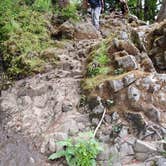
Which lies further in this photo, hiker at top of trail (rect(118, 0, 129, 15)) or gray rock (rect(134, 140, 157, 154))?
hiker at top of trail (rect(118, 0, 129, 15))

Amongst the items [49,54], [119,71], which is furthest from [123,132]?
[49,54]

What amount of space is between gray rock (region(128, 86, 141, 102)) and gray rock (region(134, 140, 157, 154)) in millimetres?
978

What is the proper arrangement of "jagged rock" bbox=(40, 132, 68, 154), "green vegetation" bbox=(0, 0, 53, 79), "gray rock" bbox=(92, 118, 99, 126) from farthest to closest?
1. "green vegetation" bbox=(0, 0, 53, 79)
2. "gray rock" bbox=(92, 118, 99, 126)
3. "jagged rock" bbox=(40, 132, 68, 154)

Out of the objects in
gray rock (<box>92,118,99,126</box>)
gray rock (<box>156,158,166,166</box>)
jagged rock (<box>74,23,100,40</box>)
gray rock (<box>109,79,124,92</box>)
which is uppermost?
jagged rock (<box>74,23,100,40</box>)

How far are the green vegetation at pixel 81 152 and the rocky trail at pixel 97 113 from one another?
0.62 ft

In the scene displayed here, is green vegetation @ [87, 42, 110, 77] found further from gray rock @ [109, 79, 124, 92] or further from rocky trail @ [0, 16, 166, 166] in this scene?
gray rock @ [109, 79, 124, 92]

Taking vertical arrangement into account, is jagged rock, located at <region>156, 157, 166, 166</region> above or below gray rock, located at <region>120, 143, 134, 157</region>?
below

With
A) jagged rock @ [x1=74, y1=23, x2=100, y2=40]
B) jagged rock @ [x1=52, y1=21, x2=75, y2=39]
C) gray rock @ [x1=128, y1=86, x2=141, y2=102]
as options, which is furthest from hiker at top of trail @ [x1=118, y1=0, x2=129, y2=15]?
gray rock @ [x1=128, y1=86, x2=141, y2=102]

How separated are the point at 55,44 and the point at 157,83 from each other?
4022 millimetres

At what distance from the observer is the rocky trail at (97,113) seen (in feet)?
20.6

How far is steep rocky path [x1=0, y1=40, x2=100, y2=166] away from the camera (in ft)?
21.4

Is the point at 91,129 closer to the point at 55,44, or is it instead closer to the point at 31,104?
the point at 31,104

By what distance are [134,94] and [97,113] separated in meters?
0.79

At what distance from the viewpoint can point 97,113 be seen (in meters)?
7.08
